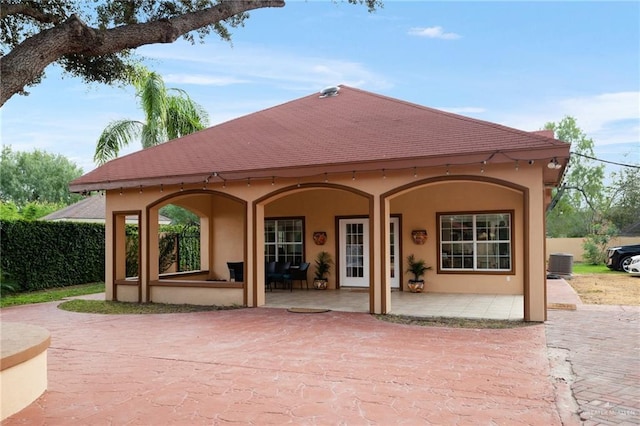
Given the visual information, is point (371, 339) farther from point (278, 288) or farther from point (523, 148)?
point (278, 288)

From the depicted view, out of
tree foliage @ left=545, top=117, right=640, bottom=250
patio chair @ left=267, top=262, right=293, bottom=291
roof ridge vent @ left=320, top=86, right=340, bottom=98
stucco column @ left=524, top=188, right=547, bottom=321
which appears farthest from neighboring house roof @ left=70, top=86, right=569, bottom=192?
tree foliage @ left=545, top=117, right=640, bottom=250

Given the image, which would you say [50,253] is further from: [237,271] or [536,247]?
[536,247]

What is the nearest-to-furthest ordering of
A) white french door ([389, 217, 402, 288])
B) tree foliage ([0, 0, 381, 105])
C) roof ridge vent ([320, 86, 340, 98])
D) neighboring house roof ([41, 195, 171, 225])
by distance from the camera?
tree foliage ([0, 0, 381, 105]), white french door ([389, 217, 402, 288]), roof ridge vent ([320, 86, 340, 98]), neighboring house roof ([41, 195, 171, 225])

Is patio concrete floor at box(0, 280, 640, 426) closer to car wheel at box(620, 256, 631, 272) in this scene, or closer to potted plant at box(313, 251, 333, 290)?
potted plant at box(313, 251, 333, 290)

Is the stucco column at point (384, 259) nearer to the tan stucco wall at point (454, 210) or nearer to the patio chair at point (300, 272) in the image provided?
the tan stucco wall at point (454, 210)

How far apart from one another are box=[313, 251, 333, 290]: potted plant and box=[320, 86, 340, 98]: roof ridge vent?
496 cm

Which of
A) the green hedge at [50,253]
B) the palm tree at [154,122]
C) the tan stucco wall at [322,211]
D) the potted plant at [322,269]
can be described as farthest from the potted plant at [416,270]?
the palm tree at [154,122]

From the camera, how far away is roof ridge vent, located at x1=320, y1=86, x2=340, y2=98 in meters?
15.9

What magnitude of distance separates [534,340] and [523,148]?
326 centimetres

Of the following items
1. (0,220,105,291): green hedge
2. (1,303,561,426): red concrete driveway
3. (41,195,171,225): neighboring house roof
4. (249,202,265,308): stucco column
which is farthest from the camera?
(41,195,171,225): neighboring house roof

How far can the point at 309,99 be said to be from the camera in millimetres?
16016

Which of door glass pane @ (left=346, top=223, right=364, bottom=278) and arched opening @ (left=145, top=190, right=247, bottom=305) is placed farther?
door glass pane @ (left=346, top=223, right=364, bottom=278)

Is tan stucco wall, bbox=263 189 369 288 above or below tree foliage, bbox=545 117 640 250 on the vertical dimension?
below

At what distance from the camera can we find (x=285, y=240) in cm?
1559
